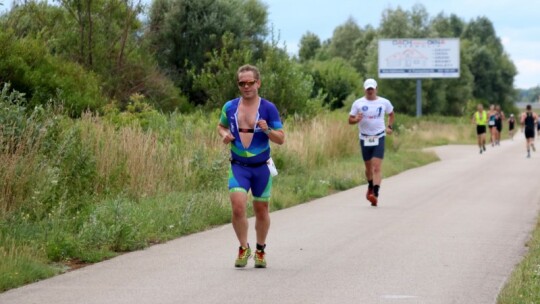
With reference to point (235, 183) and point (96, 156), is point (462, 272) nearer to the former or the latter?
point (235, 183)

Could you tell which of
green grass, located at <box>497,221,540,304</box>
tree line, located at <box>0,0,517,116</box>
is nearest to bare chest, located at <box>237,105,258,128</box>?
green grass, located at <box>497,221,540,304</box>

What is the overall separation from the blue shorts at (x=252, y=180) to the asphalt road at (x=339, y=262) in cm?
69

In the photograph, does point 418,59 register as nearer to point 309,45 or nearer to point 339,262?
point 309,45

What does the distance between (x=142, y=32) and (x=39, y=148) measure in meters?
24.0

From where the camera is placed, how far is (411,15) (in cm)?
8075

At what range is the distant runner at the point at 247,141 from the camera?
959cm

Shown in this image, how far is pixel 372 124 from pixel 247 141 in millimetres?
7170

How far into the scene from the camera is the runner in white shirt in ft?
54.1

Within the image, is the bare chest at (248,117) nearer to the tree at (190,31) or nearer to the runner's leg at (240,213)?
the runner's leg at (240,213)

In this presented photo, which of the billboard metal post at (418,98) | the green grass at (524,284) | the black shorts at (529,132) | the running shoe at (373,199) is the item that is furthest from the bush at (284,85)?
the billboard metal post at (418,98)

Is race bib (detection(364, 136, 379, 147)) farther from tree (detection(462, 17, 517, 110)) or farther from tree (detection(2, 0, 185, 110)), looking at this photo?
tree (detection(462, 17, 517, 110))

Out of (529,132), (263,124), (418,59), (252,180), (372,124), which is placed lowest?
(529,132)

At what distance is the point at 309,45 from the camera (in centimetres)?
11894

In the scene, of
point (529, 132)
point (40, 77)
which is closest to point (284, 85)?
point (529, 132)
